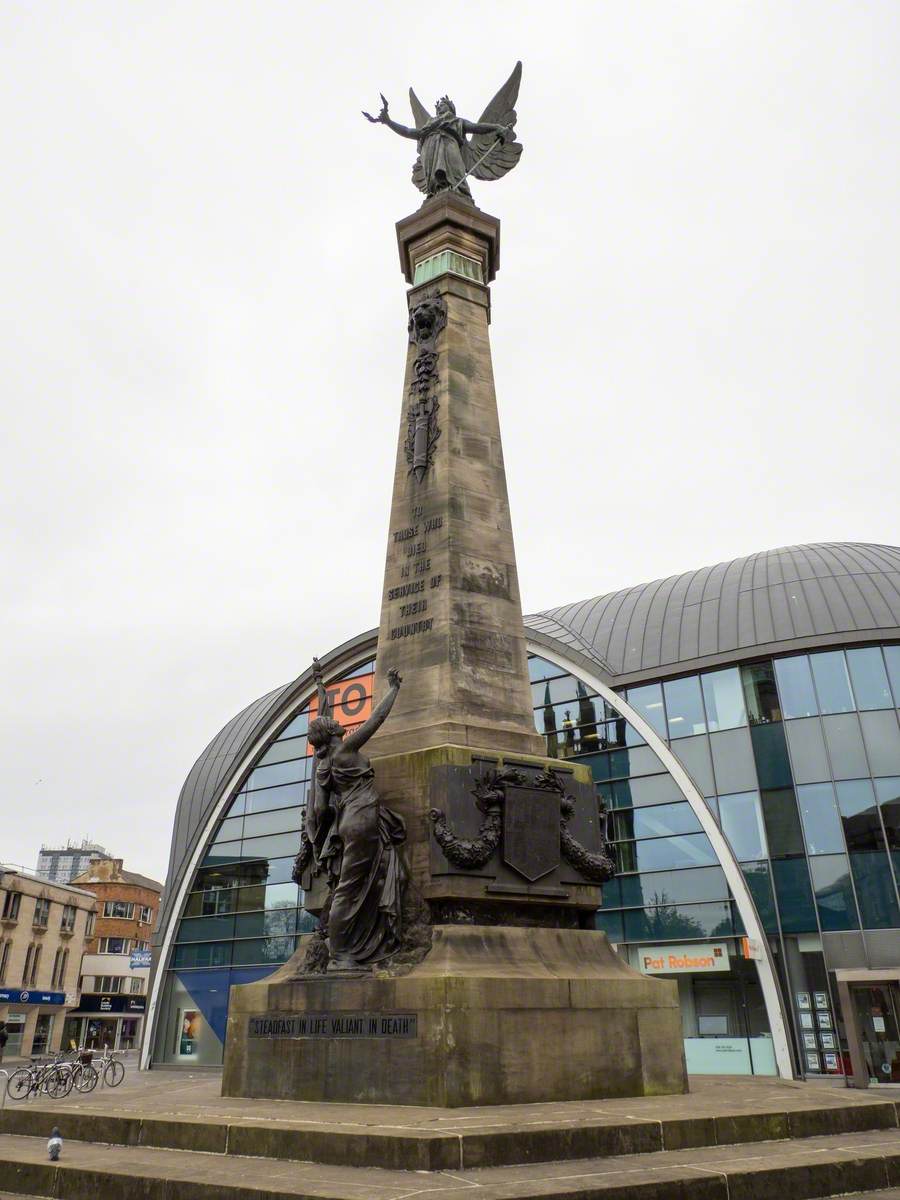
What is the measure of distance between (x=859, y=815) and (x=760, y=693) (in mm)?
4649

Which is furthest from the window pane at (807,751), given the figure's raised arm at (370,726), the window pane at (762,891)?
the figure's raised arm at (370,726)

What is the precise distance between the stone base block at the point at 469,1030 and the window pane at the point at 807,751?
777 inches

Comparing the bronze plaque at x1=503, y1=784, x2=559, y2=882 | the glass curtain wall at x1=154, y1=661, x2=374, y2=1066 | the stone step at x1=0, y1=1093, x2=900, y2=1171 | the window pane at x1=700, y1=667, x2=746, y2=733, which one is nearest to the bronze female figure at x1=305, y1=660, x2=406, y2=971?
the bronze plaque at x1=503, y1=784, x2=559, y2=882

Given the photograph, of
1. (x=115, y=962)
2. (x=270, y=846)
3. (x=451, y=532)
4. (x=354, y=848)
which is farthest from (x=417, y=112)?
(x=115, y=962)

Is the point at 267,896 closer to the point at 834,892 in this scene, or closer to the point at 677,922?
the point at 677,922

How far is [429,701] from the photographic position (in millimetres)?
11195

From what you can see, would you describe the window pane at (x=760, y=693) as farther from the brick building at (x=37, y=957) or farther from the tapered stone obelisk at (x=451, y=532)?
the brick building at (x=37, y=957)

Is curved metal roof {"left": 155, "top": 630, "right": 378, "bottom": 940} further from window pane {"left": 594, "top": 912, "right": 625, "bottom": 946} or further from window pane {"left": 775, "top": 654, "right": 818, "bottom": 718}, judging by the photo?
window pane {"left": 775, "top": 654, "right": 818, "bottom": 718}

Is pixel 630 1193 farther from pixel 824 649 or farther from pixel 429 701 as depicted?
pixel 824 649

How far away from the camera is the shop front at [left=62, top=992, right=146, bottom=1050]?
5966 centimetres

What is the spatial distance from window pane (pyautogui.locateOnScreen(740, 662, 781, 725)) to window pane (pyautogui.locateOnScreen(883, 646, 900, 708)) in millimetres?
3344

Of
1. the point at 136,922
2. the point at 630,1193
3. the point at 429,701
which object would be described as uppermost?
the point at 136,922

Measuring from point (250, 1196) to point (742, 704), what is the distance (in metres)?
26.3

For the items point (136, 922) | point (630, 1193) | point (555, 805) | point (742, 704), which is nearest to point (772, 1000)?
point (742, 704)
